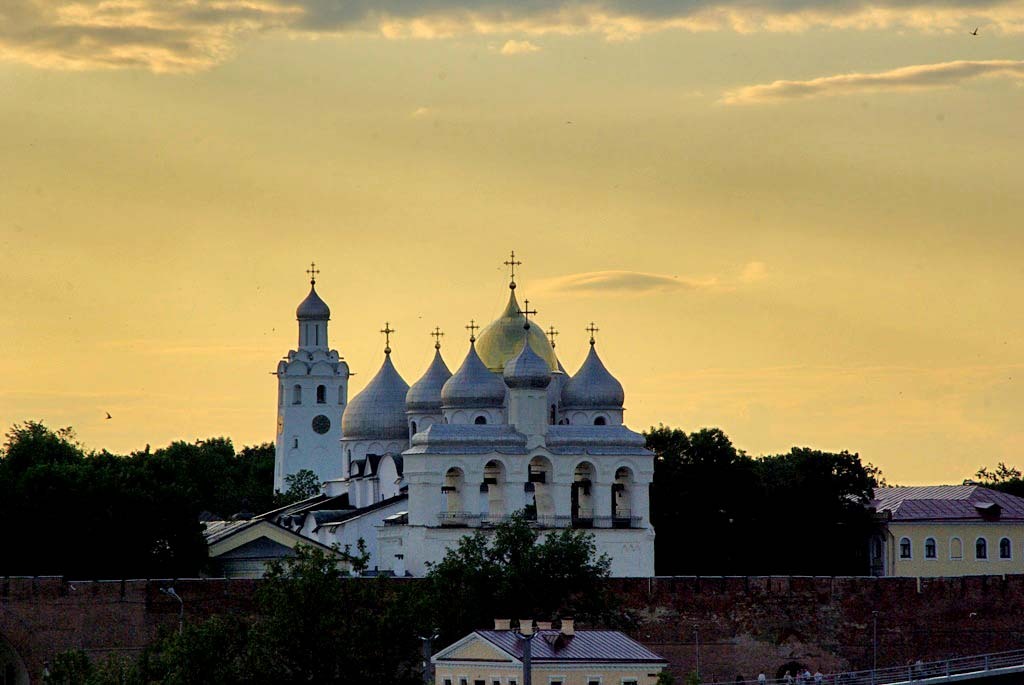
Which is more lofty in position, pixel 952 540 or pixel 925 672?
pixel 952 540

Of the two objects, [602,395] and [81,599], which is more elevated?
[602,395]

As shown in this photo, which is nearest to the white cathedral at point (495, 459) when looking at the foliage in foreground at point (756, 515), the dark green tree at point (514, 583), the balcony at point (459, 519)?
the balcony at point (459, 519)

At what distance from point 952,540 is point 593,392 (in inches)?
395

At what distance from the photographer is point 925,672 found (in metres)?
59.7

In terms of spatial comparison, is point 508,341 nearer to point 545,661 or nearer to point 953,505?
point 953,505

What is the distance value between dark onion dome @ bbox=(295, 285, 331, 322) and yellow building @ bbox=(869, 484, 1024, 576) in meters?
28.7

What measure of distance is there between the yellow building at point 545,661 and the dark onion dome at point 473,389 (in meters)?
23.4

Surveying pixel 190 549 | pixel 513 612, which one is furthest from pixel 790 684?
pixel 190 549

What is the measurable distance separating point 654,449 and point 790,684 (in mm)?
22817

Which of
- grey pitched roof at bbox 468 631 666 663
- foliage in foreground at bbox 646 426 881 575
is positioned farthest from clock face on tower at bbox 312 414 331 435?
grey pitched roof at bbox 468 631 666 663

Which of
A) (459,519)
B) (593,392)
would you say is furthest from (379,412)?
(459,519)

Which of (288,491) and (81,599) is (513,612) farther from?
(288,491)

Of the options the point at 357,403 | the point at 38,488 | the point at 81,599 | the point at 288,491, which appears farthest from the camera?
the point at 288,491

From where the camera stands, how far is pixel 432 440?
75.3 meters
